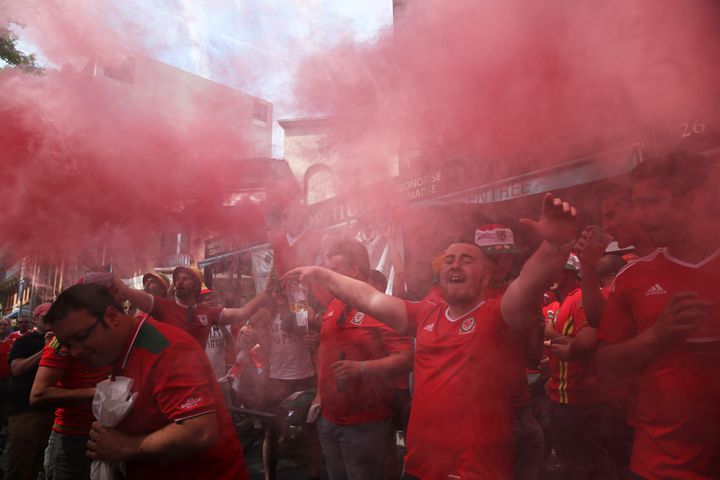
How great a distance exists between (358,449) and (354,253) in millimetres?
1311

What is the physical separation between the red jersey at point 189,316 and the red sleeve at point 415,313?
217 centimetres

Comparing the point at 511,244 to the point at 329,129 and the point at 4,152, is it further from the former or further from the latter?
the point at 4,152

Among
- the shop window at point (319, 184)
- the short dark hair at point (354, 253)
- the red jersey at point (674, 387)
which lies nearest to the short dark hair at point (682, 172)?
the red jersey at point (674, 387)

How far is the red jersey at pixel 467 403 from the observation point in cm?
196

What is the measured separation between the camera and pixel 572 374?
3.29 m

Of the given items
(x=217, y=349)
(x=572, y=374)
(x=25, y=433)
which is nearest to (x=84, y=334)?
(x=25, y=433)

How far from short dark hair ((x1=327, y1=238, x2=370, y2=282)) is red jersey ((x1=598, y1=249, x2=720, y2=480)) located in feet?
5.77

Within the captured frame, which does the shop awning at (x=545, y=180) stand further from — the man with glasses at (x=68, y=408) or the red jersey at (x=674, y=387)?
the man with glasses at (x=68, y=408)

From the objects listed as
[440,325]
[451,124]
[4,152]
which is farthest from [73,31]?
[440,325]

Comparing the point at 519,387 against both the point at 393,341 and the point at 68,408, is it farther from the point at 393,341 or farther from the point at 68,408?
the point at 68,408

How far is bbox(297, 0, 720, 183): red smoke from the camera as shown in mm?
2285

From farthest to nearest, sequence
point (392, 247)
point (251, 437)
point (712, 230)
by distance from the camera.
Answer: point (251, 437) → point (392, 247) → point (712, 230)

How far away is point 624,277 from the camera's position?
203 centimetres

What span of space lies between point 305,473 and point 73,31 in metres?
4.63
